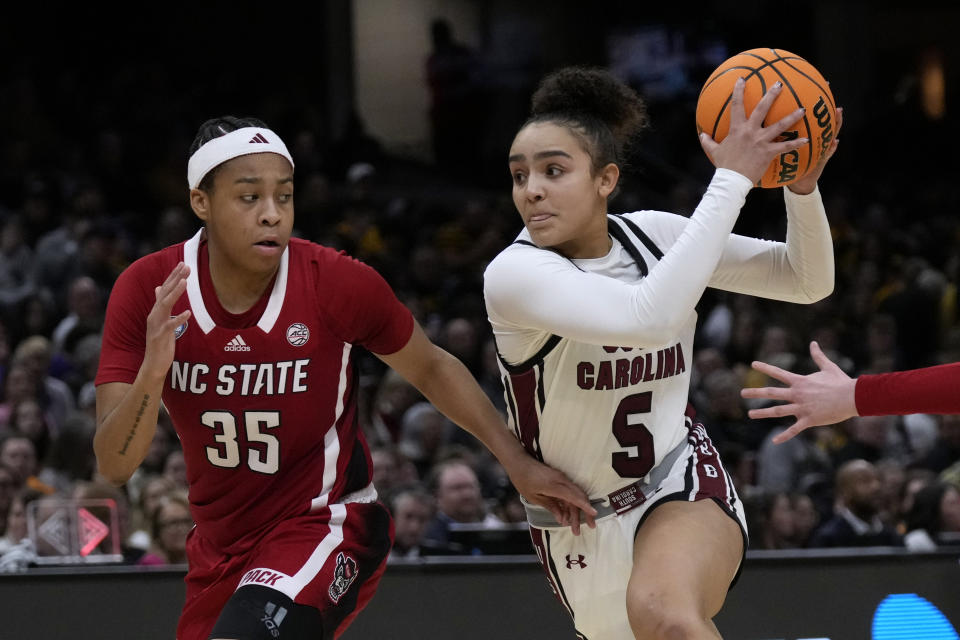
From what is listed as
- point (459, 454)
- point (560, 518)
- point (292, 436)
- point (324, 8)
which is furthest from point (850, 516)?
point (324, 8)

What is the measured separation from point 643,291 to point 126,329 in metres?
1.49

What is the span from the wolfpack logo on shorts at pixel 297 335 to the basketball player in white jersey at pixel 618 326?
1.80 feet

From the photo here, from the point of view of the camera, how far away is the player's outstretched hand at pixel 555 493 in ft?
13.1

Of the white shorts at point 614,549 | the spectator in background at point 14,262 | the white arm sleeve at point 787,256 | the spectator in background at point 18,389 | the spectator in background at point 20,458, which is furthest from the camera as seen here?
the spectator in background at point 14,262

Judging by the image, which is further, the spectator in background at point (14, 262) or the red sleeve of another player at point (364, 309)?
the spectator in background at point (14, 262)

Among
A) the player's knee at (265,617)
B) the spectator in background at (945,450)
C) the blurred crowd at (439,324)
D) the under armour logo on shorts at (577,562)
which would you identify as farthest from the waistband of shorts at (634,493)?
the spectator in background at (945,450)

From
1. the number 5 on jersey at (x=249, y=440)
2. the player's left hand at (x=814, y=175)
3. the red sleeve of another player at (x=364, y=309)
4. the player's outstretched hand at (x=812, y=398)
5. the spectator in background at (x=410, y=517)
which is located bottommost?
the spectator in background at (x=410, y=517)

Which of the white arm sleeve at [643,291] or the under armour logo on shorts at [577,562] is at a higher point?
the white arm sleeve at [643,291]

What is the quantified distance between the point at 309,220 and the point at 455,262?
138cm

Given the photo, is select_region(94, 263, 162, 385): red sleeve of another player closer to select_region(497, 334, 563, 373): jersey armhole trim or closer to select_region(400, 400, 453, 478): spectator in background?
Result: select_region(497, 334, 563, 373): jersey armhole trim

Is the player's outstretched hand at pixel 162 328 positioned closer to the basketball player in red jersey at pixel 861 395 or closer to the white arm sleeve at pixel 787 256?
the white arm sleeve at pixel 787 256

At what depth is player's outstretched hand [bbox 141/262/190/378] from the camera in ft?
12.1

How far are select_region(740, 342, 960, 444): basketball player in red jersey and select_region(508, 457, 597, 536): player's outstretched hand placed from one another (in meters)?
0.55

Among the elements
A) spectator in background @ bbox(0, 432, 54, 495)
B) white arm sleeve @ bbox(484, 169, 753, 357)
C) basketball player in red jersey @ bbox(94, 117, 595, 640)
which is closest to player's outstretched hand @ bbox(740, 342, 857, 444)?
white arm sleeve @ bbox(484, 169, 753, 357)
